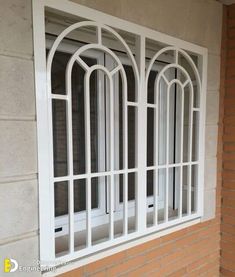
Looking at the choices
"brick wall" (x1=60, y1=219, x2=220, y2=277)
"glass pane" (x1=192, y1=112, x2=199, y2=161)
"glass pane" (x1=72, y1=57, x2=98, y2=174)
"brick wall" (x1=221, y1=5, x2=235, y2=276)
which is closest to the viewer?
"brick wall" (x1=60, y1=219, x2=220, y2=277)

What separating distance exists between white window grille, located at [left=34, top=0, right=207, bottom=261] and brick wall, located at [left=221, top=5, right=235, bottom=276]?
0.32 metres

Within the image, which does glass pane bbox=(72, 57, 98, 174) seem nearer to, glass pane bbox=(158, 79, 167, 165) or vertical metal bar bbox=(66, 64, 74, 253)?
vertical metal bar bbox=(66, 64, 74, 253)

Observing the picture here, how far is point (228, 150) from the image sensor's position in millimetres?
2111

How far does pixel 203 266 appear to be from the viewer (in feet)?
6.87

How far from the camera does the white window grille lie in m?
1.19

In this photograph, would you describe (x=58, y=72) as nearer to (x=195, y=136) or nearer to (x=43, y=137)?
(x=43, y=137)

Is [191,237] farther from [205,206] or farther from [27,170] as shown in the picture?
[27,170]

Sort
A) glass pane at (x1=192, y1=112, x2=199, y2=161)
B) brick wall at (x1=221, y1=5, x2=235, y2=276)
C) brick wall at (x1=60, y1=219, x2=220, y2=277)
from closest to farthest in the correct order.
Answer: brick wall at (x1=60, y1=219, x2=220, y2=277), glass pane at (x1=192, y1=112, x2=199, y2=161), brick wall at (x1=221, y1=5, x2=235, y2=276)

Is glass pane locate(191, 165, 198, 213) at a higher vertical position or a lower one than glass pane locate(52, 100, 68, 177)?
lower

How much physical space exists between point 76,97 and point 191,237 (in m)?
1.43

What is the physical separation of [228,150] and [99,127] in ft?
3.89

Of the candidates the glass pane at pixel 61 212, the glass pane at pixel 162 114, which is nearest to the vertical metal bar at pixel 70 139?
the glass pane at pixel 61 212

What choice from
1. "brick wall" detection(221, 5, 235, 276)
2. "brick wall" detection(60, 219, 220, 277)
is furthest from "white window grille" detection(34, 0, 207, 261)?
"brick wall" detection(221, 5, 235, 276)

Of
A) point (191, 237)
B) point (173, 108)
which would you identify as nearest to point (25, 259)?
point (191, 237)
